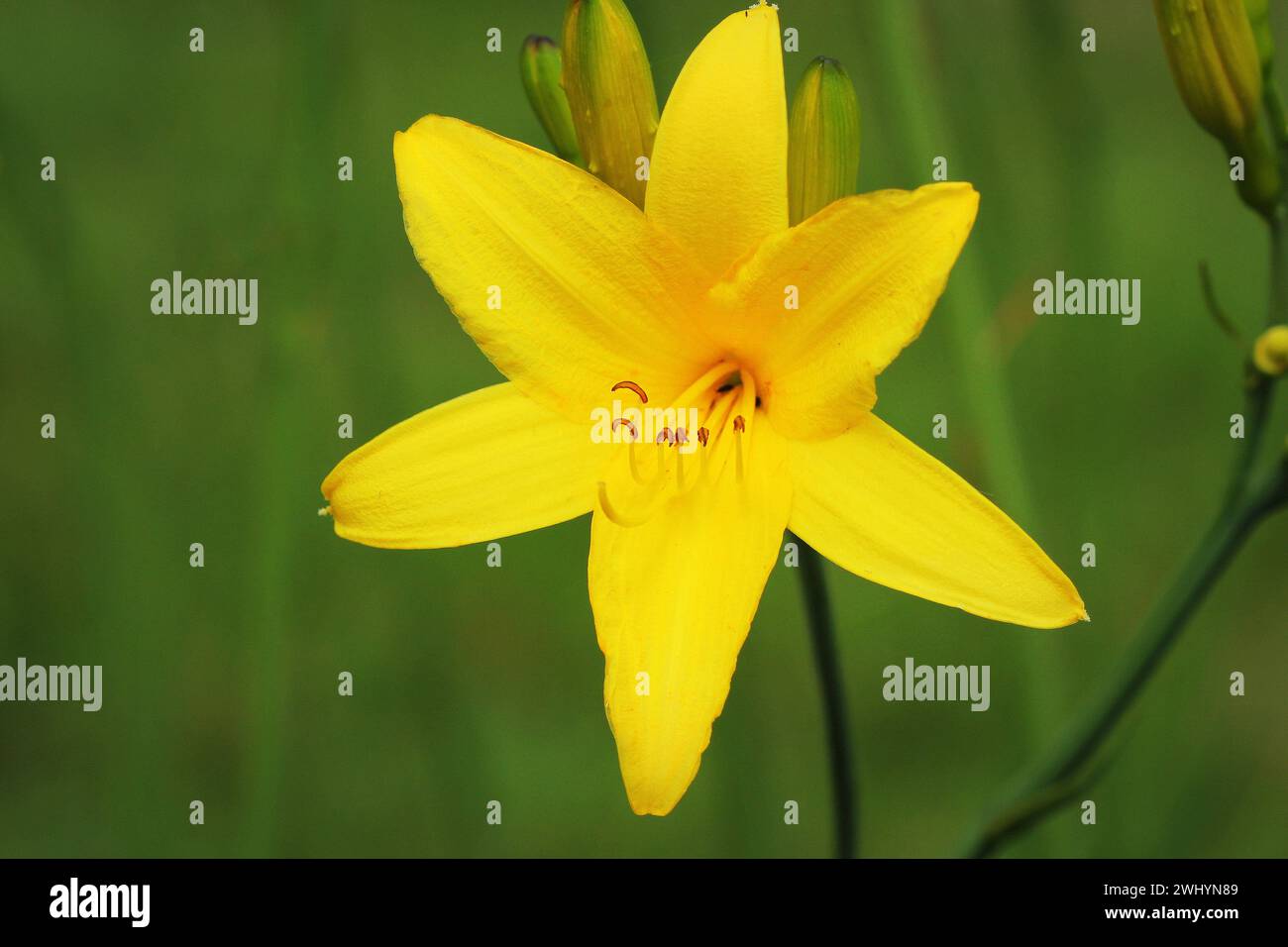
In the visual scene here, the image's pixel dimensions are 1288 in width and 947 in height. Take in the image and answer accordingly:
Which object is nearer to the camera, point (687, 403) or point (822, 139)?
point (822, 139)

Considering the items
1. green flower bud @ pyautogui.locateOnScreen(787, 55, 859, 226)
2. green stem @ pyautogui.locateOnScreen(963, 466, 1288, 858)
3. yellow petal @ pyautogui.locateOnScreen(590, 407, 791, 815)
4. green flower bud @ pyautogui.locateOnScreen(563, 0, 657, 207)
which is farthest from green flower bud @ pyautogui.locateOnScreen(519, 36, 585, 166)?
green stem @ pyautogui.locateOnScreen(963, 466, 1288, 858)

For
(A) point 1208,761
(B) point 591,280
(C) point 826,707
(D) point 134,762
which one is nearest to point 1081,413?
(A) point 1208,761

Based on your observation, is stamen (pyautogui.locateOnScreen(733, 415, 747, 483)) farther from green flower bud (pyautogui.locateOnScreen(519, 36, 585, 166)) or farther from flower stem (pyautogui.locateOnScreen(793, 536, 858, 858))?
green flower bud (pyautogui.locateOnScreen(519, 36, 585, 166))

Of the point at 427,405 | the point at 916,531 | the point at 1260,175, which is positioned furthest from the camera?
the point at 427,405

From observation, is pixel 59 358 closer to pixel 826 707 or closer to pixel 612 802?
pixel 612 802

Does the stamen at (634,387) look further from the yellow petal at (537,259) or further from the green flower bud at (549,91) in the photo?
the green flower bud at (549,91)

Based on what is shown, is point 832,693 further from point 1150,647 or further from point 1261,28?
point 1261,28

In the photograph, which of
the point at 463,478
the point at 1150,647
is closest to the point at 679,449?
the point at 463,478
